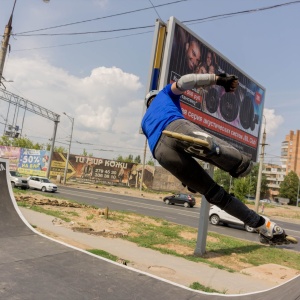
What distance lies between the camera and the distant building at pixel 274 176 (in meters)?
115

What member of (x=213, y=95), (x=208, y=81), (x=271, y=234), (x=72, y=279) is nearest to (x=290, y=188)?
(x=213, y=95)

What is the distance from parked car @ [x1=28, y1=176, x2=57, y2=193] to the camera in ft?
94.7

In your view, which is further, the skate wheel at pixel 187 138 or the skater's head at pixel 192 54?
the skater's head at pixel 192 54

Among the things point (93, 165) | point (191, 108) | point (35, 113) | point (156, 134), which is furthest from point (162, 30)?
point (93, 165)

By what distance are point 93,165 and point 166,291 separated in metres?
52.5

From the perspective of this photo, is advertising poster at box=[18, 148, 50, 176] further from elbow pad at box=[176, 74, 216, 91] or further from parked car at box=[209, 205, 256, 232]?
elbow pad at box=[176, 74, 216, 91]

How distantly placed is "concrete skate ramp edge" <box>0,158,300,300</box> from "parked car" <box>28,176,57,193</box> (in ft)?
73.5

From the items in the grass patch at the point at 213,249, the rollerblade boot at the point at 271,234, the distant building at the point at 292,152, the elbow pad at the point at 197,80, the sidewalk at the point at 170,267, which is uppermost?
the distant building at the point at 292,152

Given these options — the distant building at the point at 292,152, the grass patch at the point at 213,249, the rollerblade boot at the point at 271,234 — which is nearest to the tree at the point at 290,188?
the distant building at the point at 292,152

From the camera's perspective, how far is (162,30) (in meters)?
6.46

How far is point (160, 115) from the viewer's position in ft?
8.73

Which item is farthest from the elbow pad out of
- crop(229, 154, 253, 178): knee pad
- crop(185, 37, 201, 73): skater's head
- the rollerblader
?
crop(185, 37, 201, 73): skater's head

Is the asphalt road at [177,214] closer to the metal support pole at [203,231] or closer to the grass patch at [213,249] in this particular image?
the grass patch at [213,249]

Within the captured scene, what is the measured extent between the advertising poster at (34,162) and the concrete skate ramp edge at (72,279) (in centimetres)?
4064
